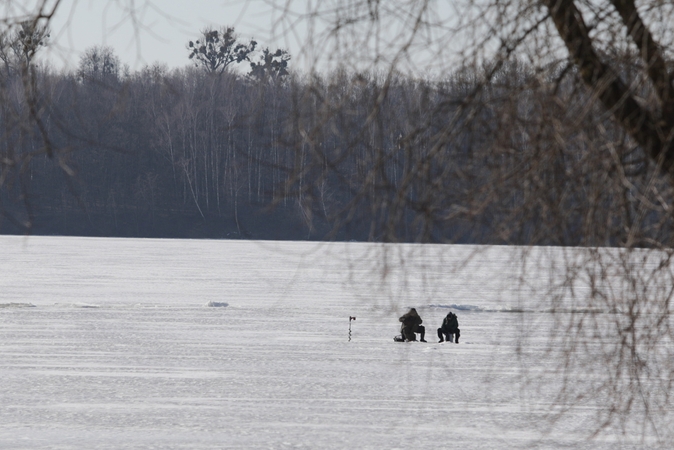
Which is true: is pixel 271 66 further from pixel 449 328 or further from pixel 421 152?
pixel 449 328

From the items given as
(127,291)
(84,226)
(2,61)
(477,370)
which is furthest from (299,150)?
(84,226)

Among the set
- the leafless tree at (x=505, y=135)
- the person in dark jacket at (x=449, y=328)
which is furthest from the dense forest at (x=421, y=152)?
the person in dark jacket at (x=449, y=328)

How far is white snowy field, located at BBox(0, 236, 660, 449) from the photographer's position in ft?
13.0

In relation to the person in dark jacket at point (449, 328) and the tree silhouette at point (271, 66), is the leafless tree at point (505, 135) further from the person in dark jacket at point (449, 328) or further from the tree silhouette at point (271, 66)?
the person in dark jacket at point (449, 328)

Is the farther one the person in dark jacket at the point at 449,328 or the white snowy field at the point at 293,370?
the person in dark jacket at the point at 449,328

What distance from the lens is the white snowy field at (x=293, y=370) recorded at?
13.0 ft

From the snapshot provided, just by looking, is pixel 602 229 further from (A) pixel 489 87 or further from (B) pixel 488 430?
(B) pixel 488 430

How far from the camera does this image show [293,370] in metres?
13.8

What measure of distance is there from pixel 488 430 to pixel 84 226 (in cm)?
6466

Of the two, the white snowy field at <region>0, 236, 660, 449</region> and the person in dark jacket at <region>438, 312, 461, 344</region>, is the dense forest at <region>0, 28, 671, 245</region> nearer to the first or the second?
the white snowy field at <region>0, 236, 660, 449</region>

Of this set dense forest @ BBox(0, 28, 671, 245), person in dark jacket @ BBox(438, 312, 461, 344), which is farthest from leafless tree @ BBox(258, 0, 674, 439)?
person in dark jacket @ BBox(438, 312, 461, 344)

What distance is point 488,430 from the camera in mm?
10047

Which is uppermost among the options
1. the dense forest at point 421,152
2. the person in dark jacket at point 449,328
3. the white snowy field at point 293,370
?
the dense forest at point 421,152

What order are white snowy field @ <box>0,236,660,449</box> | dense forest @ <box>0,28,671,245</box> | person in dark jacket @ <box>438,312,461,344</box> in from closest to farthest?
dense forest @ <box>0,28,671,245</box> < white snowy field @ <box>0,236,660,449</box> < person in dark jacket @ <box>438,312,461,344</box>
